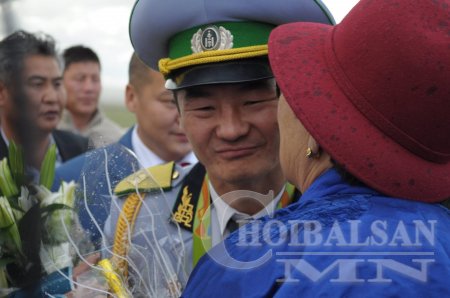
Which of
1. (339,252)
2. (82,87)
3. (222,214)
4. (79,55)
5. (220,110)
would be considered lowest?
(82,87)

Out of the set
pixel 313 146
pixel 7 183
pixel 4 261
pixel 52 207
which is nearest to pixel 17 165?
pixel 7 183

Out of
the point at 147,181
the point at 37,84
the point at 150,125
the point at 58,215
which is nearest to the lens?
the point at 58,215

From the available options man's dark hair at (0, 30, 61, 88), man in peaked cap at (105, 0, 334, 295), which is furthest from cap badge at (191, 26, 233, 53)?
man's dark hair at (0, 30, 61, 88)

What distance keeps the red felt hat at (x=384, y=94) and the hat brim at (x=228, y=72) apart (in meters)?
0.69

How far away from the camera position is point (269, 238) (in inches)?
63.6

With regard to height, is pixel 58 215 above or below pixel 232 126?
below

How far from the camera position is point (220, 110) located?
2.47m

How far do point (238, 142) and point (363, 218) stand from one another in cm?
93

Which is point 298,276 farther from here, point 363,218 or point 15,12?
point 15,12

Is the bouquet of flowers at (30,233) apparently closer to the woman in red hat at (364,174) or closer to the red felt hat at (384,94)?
the woman in red hat at (364,174)

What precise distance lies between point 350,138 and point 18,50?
294 cm

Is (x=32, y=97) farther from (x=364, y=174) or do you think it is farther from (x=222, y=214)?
(x=364, y=174)

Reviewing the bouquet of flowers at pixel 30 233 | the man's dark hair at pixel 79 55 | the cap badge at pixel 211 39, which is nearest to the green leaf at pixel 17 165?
the bouquet of flowers at pixel 30 233

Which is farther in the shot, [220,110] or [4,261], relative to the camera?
[220,110]
